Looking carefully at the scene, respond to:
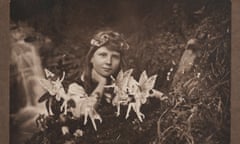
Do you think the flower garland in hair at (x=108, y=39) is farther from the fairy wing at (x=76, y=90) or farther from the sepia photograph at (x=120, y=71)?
the fairy wing at (x=76, y=90)

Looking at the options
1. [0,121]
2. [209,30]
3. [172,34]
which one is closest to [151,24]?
[172,34]

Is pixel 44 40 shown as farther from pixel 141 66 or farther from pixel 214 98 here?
pixel 214 98

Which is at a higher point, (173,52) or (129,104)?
(173,52)

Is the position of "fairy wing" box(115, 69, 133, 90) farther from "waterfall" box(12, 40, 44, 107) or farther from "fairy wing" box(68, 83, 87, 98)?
"waterfall" box(12, 40, 44, 107)

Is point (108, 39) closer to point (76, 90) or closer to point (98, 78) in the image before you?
point (98, 78)

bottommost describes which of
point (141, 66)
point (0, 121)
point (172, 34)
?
point (0, 121)

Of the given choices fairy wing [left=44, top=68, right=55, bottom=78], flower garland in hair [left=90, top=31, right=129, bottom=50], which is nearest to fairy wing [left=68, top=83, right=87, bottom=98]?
fairy wing [left=44, top=68, right=55, bottom=78]
